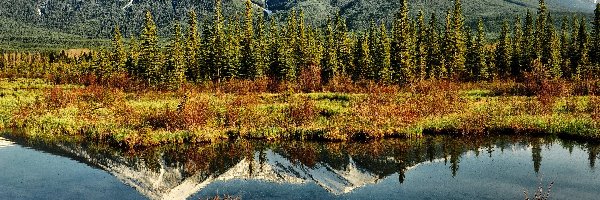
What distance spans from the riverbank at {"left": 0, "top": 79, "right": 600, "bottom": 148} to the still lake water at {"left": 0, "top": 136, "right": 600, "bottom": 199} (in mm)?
1585

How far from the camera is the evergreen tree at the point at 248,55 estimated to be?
92.8m

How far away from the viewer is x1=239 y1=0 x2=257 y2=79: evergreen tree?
9281 centimetres

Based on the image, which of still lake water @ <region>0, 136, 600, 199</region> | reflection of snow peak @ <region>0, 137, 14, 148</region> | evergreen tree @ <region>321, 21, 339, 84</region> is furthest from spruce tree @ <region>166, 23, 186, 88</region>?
still lake water @ <region>0, 136, 600, 199</region>

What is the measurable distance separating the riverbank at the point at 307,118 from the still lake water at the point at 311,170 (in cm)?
158

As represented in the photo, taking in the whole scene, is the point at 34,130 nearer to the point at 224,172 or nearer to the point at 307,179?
the point at 224,172

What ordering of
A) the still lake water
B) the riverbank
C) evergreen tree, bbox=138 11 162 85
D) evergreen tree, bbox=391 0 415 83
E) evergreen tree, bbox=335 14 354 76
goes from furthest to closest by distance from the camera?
1. evergreen tree, bbox=335 14 354 76
2. evergreen tree, bbox=138 11 162 85
3. evergreen tree, bbox=391 0 415 83
4. the riverbank
5. the still lake water

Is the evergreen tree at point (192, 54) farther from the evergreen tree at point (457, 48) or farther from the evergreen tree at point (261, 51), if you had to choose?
the evergreen tree at point (457, 48)

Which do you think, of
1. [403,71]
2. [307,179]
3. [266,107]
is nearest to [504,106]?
[266,107]

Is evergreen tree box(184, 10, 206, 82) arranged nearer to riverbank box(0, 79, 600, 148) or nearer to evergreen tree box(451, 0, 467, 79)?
riverbank box(0, 79, 600, 148)

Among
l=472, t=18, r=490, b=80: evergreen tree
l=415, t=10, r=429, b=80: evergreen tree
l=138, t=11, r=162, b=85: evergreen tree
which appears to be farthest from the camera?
l=472, t=18, r=490, b=80: evergreen tree

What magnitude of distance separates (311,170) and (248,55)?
65500mm

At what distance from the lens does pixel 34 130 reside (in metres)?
42.8

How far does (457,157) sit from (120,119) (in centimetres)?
2699

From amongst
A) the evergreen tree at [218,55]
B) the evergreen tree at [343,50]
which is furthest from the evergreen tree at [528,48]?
the evergreen tree at [218,55]
